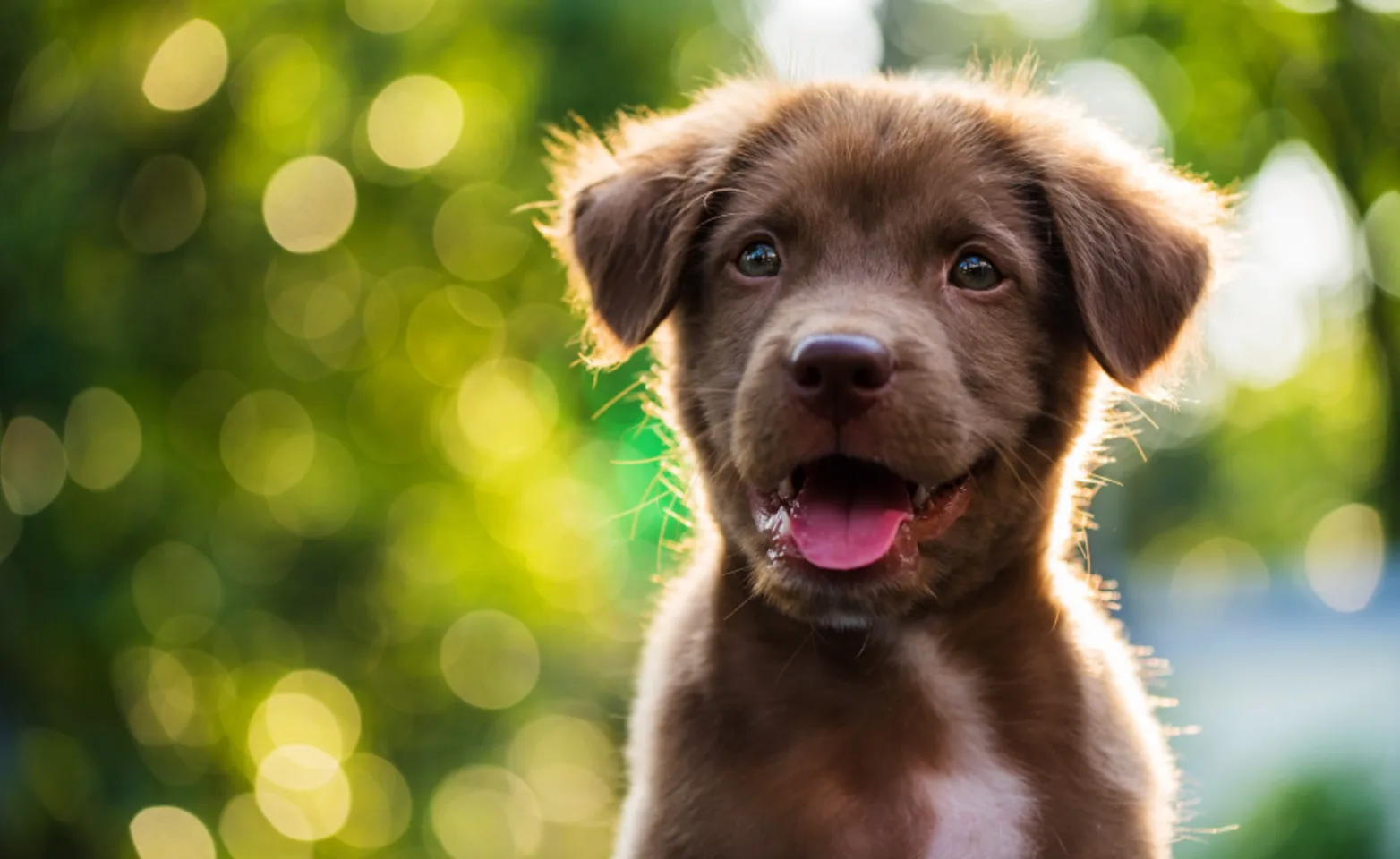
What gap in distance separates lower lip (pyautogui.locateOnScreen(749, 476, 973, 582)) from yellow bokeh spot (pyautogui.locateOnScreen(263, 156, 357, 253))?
6598 mm

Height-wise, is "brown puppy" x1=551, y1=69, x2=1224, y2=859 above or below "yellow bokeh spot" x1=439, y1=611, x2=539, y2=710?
above

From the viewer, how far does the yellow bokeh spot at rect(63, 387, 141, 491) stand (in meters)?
8.63

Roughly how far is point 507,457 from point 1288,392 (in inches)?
593

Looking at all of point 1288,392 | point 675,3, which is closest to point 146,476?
point 675,3

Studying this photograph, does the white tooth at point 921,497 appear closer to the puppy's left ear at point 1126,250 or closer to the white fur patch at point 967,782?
the white fur patch at point 967,782

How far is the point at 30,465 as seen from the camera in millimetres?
8578

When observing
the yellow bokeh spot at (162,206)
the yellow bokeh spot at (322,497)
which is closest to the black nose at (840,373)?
the yellow bokeh spot at (162,206)

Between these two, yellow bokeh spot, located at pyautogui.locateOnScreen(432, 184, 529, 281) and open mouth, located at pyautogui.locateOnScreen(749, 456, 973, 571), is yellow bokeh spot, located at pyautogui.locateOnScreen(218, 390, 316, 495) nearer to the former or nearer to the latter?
yellow bokeh spot, located at pyautogui.locateOnScreen(432, 184, 529, 281)

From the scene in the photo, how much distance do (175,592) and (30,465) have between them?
1.17 m

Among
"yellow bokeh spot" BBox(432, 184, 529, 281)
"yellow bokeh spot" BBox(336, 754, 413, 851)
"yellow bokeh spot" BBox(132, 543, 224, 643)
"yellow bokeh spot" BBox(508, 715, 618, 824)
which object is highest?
"yellow bokeh spot" BBox(432, 184, 529, 281)

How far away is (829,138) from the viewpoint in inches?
154

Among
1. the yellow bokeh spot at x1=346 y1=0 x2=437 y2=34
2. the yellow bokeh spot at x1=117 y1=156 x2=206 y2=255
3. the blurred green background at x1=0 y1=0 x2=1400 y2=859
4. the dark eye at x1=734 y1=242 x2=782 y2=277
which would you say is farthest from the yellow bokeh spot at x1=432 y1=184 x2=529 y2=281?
the dark eye at x1=734 y1=242 x2=782 y2=277

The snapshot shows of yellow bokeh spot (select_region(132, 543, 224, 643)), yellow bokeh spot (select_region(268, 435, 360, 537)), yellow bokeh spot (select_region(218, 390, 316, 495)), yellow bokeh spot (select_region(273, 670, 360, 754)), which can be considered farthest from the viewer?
yellow bokeh spot (select_region(273, 670, 360, 754))

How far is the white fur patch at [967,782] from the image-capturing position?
3430 millimetres
